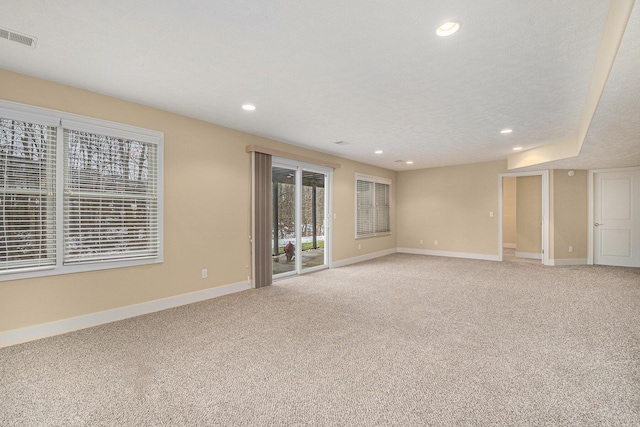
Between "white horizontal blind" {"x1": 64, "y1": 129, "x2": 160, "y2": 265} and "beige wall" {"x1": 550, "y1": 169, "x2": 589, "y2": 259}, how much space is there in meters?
8.06

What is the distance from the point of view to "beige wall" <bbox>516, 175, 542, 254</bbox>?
25.8ft

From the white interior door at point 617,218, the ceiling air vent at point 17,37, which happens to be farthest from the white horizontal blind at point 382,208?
the ceiling air vent at point 17,37

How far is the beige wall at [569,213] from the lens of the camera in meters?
6.77

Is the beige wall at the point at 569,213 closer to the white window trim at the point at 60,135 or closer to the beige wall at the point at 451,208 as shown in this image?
the beige wall at the point at 451,208

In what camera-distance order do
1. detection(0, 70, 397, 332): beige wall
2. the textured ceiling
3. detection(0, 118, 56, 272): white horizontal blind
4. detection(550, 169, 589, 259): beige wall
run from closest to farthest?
the textured ceiling → detection(0, 118, 56, 272): white horizontal blind → detection(0, 70, 397, 332): beige wall → detection(550, 169, 589, 259): beige wall

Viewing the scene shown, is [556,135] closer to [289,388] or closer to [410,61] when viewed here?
[410,61]

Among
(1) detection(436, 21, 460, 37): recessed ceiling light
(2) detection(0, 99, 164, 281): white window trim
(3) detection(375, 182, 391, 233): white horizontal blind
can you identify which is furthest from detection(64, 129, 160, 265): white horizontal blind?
(3) detection(375, 182, 391, 233): white horizontal blind

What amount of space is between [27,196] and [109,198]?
2.22 feet

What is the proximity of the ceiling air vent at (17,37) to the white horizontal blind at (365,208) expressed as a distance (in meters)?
6.19

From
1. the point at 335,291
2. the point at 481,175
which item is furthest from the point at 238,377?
the point at 481,175

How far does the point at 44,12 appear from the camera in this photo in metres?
1.97

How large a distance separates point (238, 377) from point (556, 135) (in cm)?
601

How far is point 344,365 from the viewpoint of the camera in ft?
7.89

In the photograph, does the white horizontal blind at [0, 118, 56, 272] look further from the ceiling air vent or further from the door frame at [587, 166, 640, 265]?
the door frame at [587, 166, 640, 265]
